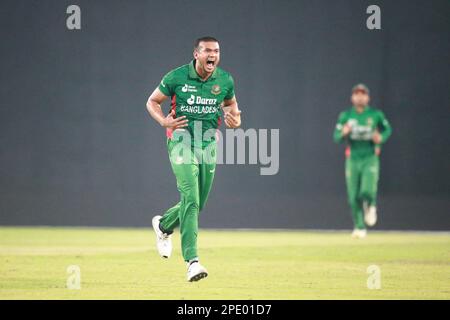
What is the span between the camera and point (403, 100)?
1571cm

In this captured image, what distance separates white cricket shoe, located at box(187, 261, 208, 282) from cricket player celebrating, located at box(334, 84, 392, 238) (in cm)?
654

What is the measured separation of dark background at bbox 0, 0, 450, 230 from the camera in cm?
1537

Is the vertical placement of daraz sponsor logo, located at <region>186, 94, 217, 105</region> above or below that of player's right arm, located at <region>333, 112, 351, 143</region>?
above

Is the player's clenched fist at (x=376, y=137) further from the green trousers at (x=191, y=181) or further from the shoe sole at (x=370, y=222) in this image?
the green trousers at (x=191, y=181)

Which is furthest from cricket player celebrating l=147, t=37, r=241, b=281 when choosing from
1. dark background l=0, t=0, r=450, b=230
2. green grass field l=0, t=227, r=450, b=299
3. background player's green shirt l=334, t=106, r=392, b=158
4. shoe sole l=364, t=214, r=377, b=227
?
dark background l=0, t=0, r=450, b=230

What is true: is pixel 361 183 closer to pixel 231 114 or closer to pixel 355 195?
pixel 355 195

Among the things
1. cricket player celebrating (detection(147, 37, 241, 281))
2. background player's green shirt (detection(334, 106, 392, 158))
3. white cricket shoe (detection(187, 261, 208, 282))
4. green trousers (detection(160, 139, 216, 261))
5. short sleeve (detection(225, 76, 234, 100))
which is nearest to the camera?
white cricket shoe (detection(187, 261, 208, 282))

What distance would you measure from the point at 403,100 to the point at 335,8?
1907mm

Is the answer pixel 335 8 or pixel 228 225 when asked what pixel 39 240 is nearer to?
pixel 228 225

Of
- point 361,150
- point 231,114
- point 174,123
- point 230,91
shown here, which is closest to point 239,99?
Result: point 361,150

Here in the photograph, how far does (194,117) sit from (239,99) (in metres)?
6.83

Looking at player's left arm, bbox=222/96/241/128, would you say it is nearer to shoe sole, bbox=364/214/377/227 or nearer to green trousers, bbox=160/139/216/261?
green trousers, bbox=160/139/216/261

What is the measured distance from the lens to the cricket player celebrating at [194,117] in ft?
28.1

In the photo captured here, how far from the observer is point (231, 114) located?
898 centimetres
